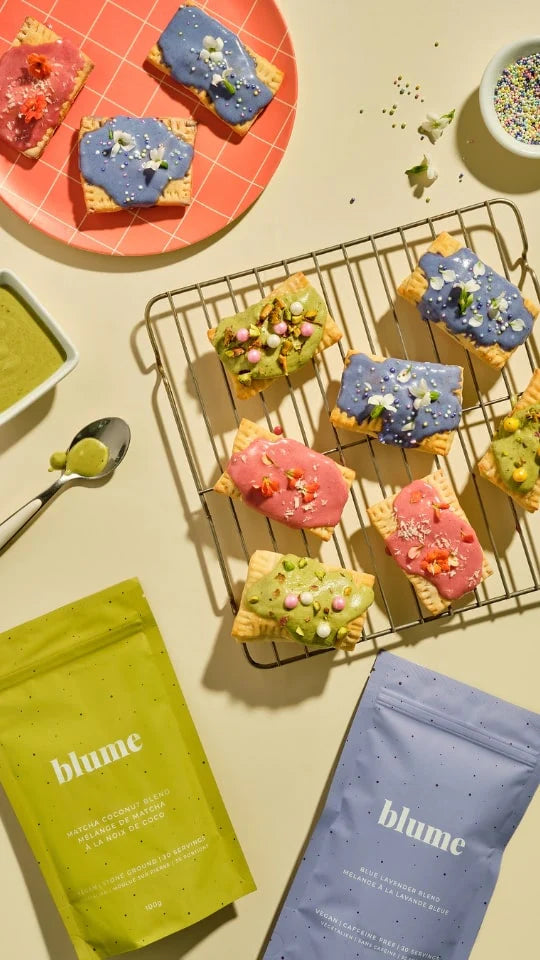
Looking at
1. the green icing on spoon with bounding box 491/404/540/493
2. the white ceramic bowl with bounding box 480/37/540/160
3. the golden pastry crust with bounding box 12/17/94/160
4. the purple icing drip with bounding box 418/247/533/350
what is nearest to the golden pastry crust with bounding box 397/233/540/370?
the purple icing drip with bounding box 418/247/533/350

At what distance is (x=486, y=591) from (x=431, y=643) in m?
0.21

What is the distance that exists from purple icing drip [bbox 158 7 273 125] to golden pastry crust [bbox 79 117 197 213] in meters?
0.10

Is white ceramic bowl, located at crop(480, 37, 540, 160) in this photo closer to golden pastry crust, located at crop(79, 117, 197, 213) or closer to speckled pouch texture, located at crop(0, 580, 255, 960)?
golden pastry crust, located at crop(79, 117, 197, 213)

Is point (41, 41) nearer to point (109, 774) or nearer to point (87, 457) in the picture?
point (87, 457)

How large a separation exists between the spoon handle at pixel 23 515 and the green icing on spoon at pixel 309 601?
1.97 feet

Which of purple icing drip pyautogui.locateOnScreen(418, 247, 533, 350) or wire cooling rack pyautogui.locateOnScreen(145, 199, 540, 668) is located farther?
wire cooling rack pyautogui.locateOnScreen(145, 199, 540, 668)

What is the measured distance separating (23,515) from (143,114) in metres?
1.11

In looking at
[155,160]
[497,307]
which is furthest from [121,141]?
[497,307]

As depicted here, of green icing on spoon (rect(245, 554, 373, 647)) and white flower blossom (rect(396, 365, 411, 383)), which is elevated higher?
white flower blossom (rect(396, 365, 411, 383))

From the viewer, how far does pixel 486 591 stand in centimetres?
219

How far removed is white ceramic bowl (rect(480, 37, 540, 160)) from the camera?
202cm

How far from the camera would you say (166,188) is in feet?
6.75

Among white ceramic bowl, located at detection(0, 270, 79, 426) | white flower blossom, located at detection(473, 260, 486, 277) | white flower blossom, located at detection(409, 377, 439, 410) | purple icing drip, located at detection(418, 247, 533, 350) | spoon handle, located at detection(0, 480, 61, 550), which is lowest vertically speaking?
spoon handle, located at detection(0, 480, 61, 550)

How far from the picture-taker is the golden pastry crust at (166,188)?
2.04m
